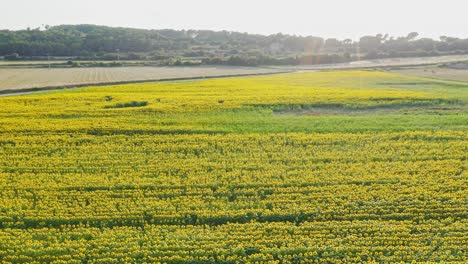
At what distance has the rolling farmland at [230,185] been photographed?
1515 cm

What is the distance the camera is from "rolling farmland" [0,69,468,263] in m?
15.1

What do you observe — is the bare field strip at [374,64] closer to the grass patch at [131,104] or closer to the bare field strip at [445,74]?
the bare field strip at [445,74]

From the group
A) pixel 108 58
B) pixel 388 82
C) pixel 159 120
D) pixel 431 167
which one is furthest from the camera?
pixel 108 58

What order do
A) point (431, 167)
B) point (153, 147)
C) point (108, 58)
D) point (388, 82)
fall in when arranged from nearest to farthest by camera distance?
1. point (431, 167)
2. point (153, 147)
3. point (388, 82)
4. point (108, 58)

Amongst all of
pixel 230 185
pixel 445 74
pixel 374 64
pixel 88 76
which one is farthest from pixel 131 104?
pixel 374 64

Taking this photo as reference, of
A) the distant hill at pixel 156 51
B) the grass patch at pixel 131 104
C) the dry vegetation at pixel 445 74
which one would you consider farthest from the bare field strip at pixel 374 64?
the grass patch at pixel 131 104

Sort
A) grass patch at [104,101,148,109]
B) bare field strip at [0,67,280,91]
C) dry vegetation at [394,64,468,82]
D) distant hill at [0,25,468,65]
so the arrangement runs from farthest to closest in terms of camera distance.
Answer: distant hill at [0,25,468,65]
dry vegetation at [394,64,468,82]
bare field strip at [0,67,280,91]
grass patch at [104,101,148,109]

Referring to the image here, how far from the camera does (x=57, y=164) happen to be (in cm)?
2316

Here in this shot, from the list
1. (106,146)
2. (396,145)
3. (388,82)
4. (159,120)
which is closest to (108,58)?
(388,82)

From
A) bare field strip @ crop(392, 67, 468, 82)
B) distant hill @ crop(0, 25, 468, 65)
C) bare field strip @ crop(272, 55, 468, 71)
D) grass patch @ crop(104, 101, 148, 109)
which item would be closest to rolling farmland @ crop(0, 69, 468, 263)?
grass patch @ crop(104, 101, 148, 109)

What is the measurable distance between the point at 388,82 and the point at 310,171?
44.6m

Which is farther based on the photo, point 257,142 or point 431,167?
point 257,142

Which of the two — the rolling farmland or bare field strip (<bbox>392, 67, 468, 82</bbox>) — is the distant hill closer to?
bare field strip (<bbox>392, 67, 468, 82</bbox>)

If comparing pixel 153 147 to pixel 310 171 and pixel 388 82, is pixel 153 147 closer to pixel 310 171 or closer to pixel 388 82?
pixel 310 171
